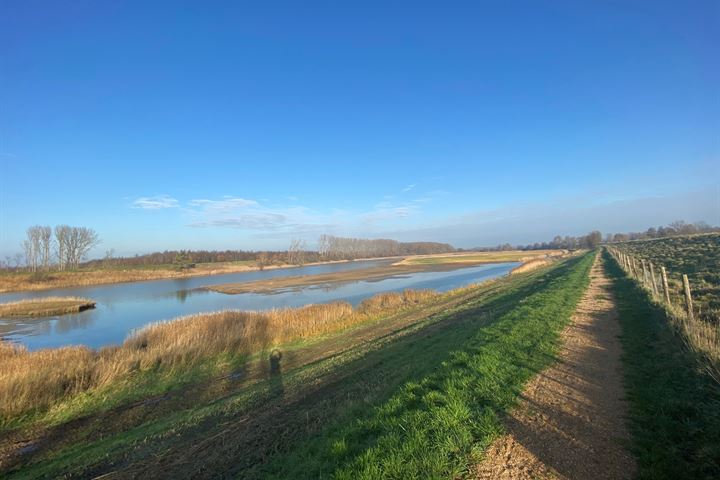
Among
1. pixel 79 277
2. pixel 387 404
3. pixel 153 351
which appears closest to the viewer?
pixel 387 404

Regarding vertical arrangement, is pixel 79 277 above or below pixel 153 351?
above

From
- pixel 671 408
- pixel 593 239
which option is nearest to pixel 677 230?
pixel 593 239

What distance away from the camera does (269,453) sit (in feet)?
18.5

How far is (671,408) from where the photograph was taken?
4934 mm

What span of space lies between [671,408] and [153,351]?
15832 millimetres

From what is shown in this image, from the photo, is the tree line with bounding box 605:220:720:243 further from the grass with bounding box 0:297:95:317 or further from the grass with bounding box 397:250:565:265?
the grass with bounding box 0:297:95:317

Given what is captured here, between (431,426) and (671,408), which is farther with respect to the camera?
(671,408)

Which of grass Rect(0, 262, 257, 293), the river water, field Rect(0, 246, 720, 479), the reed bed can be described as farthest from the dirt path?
grass Rect(0, 262, 257, 293)

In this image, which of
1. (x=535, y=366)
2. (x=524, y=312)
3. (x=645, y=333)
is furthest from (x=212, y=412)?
(x=645, y=333)

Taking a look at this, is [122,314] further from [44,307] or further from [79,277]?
[79,277]

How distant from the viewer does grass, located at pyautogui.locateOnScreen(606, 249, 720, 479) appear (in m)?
3.79

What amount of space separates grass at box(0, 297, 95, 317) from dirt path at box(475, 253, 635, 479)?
40.8 metres

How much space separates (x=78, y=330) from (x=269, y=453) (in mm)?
27444

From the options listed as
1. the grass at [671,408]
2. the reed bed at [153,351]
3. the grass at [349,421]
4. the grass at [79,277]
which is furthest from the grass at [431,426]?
the grass at [79,277]
